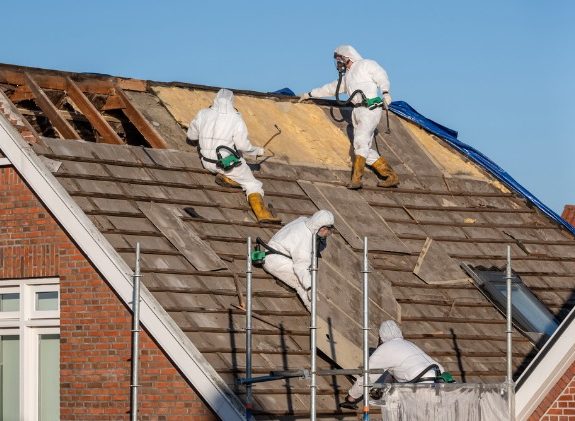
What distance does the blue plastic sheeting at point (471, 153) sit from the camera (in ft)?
73.2

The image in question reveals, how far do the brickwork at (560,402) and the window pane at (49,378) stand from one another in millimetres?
5301

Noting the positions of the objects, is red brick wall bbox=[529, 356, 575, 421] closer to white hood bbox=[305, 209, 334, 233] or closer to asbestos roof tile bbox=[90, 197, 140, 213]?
white hood bbox=[305, 209, 334, 233]

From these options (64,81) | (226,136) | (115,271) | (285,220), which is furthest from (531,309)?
(64,81)

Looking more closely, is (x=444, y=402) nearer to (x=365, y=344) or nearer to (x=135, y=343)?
(x=365, y=344)

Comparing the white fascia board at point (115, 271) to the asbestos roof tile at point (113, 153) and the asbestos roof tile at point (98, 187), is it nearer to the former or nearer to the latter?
the asbestos roof tile at point (98, 187)

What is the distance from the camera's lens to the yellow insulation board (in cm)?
2088

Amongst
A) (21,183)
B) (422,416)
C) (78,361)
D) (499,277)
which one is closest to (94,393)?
(78,361)

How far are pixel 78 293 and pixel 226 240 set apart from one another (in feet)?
6.81

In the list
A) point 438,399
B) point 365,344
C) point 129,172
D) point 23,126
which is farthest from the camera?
point 129,172

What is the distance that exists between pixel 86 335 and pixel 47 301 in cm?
90

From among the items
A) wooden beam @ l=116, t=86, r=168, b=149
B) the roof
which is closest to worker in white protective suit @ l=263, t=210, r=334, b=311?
the roof

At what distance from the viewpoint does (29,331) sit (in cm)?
1733

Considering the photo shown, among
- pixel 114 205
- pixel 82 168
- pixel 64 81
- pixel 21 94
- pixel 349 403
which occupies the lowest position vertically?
pixel 349 403

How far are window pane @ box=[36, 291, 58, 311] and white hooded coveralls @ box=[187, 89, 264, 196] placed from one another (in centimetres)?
Answer: 295
